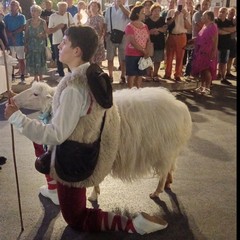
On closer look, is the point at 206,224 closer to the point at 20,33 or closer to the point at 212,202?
the point at 212,202

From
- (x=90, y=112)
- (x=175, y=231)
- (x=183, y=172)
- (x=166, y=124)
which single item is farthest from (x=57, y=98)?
(x=183, y=172)

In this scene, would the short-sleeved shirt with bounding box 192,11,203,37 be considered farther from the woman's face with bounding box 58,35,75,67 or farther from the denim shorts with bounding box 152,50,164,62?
the woman's face with bounding box 58,35,75,67

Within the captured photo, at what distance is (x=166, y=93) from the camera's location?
2.95 meters

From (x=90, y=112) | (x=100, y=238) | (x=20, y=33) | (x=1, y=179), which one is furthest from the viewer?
(x=20, y=33)

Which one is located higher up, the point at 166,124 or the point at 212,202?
the point at 166,124

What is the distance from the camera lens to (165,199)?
10.0ft

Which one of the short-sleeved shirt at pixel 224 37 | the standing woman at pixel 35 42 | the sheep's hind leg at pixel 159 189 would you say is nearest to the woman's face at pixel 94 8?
the standing woman at pixel 35 42

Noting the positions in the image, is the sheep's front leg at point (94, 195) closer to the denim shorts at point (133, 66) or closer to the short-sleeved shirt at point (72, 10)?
the denim shorts at point (133, 66)

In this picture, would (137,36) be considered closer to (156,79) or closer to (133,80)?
(133,80)

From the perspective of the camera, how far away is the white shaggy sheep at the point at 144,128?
2672 mm

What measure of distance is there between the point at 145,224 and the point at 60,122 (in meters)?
0.98

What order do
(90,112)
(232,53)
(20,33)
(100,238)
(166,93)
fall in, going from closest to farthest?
(90,112) < (100,238) < (166,93) < (20,33) < (232,53)

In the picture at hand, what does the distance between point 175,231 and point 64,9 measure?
5.45 m

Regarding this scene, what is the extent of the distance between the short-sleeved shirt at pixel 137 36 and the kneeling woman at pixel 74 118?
12.1 ft
